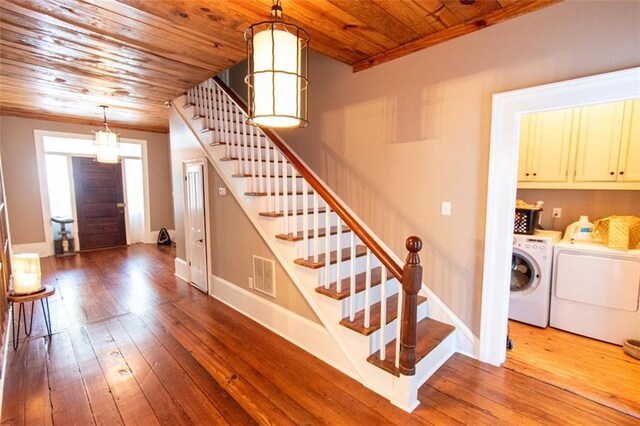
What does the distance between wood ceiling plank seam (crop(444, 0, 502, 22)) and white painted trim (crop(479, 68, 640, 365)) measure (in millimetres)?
593

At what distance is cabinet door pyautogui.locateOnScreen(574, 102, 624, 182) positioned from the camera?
9.05ft

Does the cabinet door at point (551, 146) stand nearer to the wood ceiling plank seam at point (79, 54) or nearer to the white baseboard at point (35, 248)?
the wood ceiling plank seam at point (79, 54)

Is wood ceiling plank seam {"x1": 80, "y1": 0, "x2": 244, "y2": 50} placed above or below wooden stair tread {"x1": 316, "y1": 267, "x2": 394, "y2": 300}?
above

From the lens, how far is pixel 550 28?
1.93 meters

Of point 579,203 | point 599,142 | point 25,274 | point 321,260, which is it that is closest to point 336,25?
point 321,260

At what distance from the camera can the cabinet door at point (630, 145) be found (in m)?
2.66

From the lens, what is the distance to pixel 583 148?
9.63ft

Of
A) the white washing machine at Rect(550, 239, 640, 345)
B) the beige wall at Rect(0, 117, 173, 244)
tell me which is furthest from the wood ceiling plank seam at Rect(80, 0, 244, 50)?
the beige wall at Rect(0, 117, 173, 244)

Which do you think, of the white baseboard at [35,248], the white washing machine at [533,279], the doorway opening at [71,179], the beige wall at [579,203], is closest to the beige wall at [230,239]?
the white washing machine at [533,279]

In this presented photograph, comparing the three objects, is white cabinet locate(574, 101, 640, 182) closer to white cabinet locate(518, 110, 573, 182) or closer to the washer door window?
white cabinet locate(518, 110, 573, 182)

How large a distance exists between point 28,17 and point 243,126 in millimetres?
1937

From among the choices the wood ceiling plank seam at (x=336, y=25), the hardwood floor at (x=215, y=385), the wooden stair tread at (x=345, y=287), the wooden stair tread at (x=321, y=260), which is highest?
the wood ceiling plank seam at (x=336, y=25)

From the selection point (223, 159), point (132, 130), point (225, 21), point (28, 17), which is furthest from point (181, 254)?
point (132, 130)

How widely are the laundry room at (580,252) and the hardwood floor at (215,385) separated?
0.42 m
